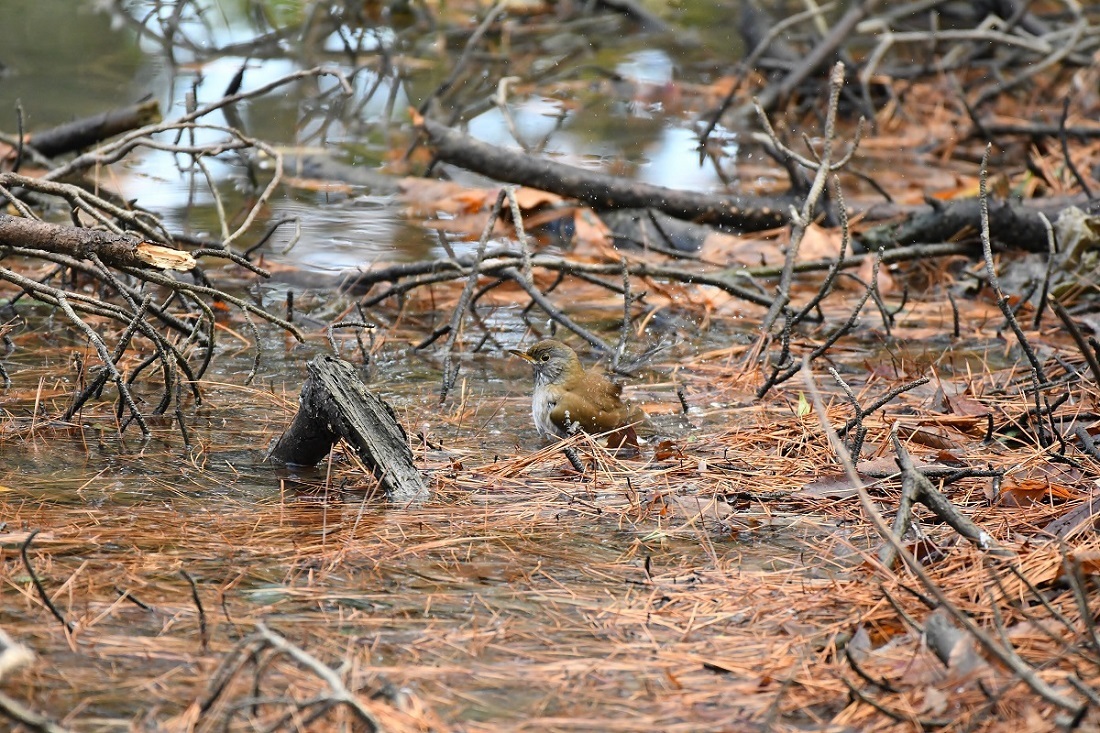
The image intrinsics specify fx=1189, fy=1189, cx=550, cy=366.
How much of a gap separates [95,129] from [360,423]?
411 centimetres

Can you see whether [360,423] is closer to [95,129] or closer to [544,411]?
[544,411]

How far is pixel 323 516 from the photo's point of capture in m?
3.20

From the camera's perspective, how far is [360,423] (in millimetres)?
3367

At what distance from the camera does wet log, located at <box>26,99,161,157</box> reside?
6.51 meters

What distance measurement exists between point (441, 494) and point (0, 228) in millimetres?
1465

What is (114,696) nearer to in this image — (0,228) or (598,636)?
(598,636)

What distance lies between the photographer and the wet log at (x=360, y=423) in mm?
3354

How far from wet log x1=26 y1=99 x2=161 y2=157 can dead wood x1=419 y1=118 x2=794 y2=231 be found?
5.08 feet

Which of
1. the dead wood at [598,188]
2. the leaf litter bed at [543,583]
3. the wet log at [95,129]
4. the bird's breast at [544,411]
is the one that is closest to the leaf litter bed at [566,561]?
the leaf litter bed at [543,583]

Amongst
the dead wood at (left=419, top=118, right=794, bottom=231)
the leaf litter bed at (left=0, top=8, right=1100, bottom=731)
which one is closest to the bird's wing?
the leaf litter bed at (left=0, top=8, right=1100, bottom=731)

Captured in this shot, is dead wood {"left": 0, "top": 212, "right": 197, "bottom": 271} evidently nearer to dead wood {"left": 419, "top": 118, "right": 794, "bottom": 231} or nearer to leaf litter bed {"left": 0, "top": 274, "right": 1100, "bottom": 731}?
leaf litter bed {"left": 0, "top": 274, "right": 1100, "bottom": 731}

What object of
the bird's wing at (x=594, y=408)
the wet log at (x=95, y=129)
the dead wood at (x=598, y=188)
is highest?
the wet log at (x=95, y=129)

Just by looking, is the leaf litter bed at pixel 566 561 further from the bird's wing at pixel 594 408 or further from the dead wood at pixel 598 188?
the dead wood at pixel 598 188

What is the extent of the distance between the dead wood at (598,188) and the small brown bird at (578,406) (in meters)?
2.78
